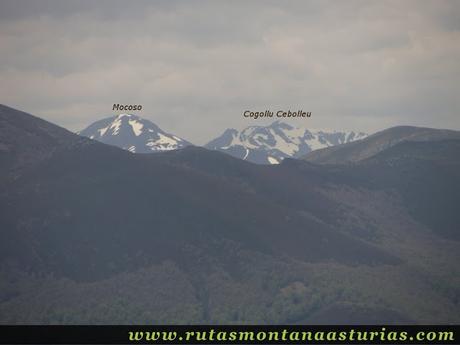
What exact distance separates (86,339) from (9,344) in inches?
1012

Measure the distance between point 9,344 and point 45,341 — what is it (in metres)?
10.7

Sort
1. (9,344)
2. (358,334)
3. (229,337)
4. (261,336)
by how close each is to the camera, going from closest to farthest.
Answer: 1. (229,337)
2. (358,334)
3. (9,344)
4. (261,336)

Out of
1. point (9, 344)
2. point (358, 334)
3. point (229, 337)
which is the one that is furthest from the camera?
point (9, 344)

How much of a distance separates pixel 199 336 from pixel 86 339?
1116 inches

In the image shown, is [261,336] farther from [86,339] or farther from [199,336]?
[86,339]

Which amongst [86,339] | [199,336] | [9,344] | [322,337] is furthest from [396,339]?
[9,344]

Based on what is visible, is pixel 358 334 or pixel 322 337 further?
pixel 322 337

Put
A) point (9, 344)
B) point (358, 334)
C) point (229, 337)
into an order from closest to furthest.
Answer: point (229, 337) → point (358, 334) → point (9, 344)

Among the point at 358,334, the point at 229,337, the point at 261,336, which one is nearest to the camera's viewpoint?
the point at 229,337

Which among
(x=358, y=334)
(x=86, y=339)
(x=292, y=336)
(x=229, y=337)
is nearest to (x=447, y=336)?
(x=358, y=334)

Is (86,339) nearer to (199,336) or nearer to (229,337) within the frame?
(199,336)

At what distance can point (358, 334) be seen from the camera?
547ft

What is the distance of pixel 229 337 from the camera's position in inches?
6097

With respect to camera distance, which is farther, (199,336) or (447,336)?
(199,336)
